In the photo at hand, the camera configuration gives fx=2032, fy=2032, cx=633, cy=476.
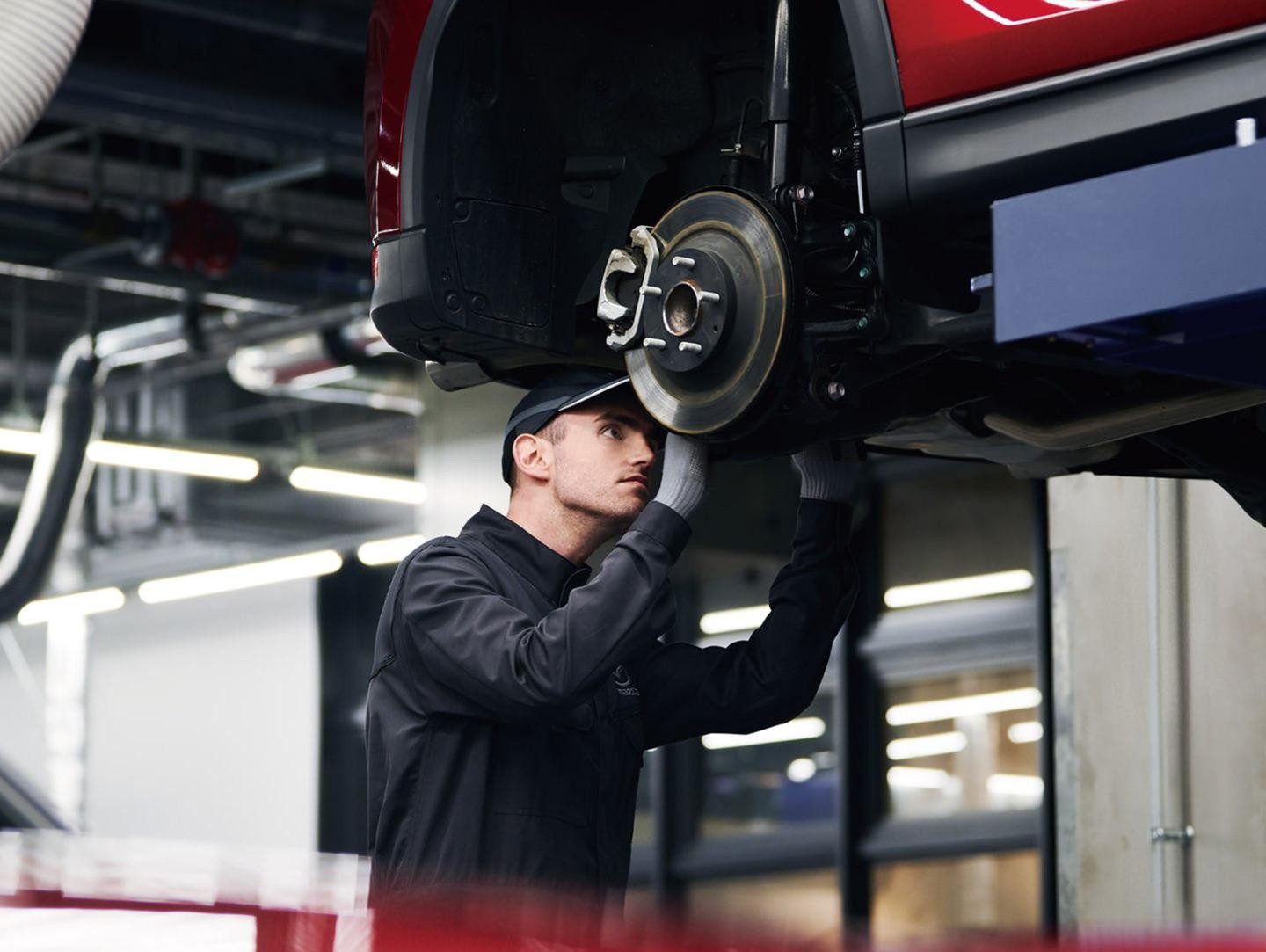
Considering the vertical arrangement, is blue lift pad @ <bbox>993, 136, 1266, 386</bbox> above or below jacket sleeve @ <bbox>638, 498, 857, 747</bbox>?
above

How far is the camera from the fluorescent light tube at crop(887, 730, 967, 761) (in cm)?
773

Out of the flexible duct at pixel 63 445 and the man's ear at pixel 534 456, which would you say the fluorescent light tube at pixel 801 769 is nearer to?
the flexible duct at pixel 63 445

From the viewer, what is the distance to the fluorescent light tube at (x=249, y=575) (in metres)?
14.2

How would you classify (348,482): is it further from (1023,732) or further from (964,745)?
(1023,732)

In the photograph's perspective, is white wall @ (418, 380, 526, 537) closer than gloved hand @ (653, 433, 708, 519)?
No

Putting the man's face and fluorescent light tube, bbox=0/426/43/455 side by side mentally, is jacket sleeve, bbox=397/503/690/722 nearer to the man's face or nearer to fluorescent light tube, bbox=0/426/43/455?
the man's face

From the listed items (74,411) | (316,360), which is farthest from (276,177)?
(74,411)

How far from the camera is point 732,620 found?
8773 millimetres

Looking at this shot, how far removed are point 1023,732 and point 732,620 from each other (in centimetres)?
157

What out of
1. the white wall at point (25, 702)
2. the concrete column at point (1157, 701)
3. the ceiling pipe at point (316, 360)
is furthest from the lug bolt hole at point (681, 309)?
the white wall at point (25, 702)

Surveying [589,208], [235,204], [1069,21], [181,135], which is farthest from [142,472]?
[1069,21]

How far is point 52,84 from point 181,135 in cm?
635

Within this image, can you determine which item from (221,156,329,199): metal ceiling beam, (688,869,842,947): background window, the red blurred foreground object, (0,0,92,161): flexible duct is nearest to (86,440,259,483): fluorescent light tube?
(221,156,329,199): metal ceiling beam

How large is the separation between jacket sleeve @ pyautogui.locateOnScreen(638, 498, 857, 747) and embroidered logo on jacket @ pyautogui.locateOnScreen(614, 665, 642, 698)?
5 cm
